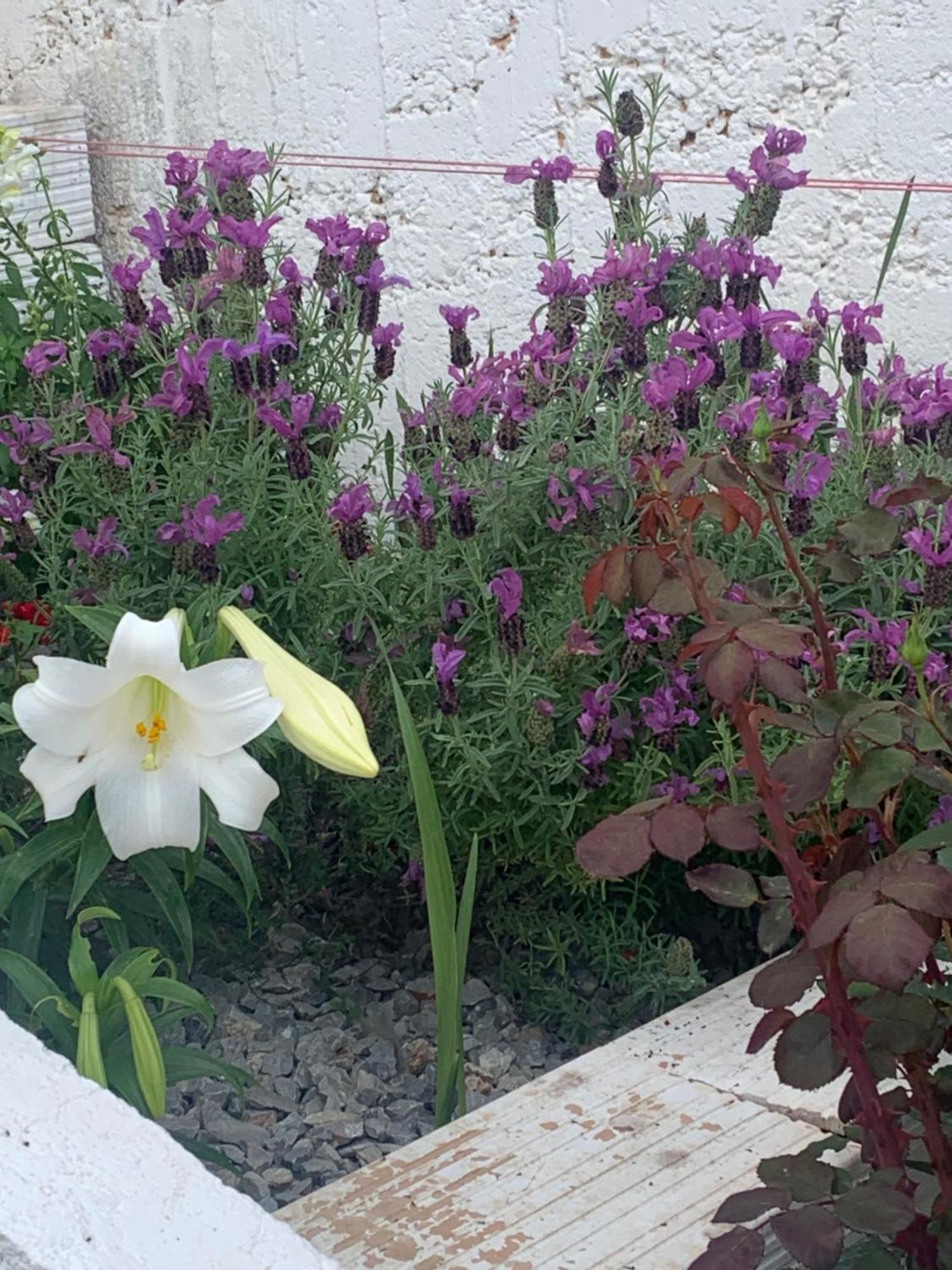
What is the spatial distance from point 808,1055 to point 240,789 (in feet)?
1.66

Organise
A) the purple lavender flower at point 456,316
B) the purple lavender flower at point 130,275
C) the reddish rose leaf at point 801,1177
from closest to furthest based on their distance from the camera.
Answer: the reddish rose leaf at point 801,1177, the purple lavender flower at point 456,316, the purple lavender flower at point 130,275

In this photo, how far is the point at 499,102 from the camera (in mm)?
3770

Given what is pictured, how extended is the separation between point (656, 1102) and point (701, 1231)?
26 centimetres

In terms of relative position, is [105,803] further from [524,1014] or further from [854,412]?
[854,412]

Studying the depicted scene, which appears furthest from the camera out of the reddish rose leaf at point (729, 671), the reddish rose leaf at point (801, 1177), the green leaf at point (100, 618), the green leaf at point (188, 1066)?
the green leaf at point (100, 618)

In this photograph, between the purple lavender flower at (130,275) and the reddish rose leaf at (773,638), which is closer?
the reddish rose leaf at (773,638)

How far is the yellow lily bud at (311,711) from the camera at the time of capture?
1252 millimetres

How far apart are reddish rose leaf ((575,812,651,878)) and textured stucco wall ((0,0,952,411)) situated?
221 cm

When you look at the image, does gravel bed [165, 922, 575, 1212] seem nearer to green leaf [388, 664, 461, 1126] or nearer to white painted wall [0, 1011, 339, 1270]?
green leaf [388, 664, 461, 1126]

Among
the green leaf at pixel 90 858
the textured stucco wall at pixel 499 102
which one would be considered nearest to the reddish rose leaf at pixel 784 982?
the green leaf at pixel 90 858

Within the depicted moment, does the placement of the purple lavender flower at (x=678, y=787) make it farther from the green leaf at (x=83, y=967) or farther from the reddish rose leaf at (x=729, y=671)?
the reddish rose leaf at (x=729, y=671)

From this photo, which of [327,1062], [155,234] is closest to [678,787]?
[327,1062]

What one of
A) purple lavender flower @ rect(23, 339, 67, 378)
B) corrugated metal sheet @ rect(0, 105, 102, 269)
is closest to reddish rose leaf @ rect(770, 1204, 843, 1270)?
purple lavender flower @ rect(23, 339, 67, 378)

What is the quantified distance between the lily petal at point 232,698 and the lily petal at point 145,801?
0.08 meters
